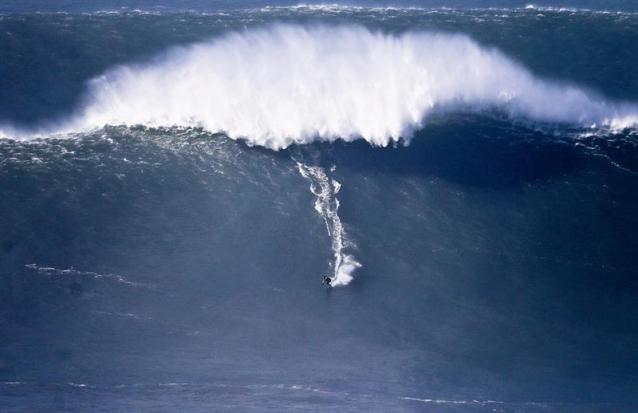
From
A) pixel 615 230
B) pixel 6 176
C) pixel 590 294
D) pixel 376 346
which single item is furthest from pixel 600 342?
pixel 6 176

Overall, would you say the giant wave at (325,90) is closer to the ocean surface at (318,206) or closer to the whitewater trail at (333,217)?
the ocean surface at (318,206)

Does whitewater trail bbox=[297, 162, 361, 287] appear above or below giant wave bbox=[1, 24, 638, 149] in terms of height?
below

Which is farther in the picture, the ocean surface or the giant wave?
the giant wave

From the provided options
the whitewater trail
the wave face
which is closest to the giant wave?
the wave face

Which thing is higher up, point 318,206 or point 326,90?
point 326,90

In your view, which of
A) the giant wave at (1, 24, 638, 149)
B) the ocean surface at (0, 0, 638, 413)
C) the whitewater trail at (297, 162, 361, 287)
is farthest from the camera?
the giant wave at (1, 24, 638, 149)

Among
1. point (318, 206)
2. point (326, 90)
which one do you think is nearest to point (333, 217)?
point (318, 206)

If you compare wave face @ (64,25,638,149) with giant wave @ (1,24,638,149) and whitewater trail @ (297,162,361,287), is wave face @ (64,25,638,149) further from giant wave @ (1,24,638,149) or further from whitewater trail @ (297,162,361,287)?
whitewater trail @ (297,162,361,287)

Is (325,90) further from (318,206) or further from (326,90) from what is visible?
(318,206)
